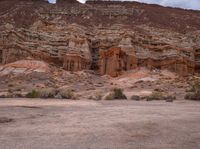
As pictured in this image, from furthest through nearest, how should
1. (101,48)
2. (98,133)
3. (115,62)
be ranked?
1. (101,48)
2. (115,62)
3. (98,133)

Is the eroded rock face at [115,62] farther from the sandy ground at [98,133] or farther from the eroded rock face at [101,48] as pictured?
the sandy ground at [98,133]

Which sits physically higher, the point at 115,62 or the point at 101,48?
the point at 101,48

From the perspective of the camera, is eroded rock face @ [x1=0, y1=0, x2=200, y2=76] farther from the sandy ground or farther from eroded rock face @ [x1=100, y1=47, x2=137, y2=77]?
the sandy ground

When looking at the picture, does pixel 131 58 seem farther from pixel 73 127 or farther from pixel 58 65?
pixel 73 127

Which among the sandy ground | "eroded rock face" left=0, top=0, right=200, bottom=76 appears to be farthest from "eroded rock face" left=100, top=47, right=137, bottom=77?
the sandy ground

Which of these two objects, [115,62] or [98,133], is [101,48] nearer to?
[115,62]

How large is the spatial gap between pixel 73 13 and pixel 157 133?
5848 centimetres

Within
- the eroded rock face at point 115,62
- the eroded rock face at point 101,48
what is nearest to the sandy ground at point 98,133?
the eroded rock face at point 115,62

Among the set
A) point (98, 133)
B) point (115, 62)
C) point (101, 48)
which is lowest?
point (115, 62)

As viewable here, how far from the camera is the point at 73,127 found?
292 inches

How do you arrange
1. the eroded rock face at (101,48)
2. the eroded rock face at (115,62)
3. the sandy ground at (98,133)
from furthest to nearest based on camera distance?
the eroded rock face at (101,48) < the eroded rock face at (115,62) < the sandy ground at (98,133)

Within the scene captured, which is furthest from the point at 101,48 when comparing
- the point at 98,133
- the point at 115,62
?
the point at 98,133

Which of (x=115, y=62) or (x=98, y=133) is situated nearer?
(x=98, y=133)

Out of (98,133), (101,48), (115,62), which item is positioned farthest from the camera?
(101,48)
